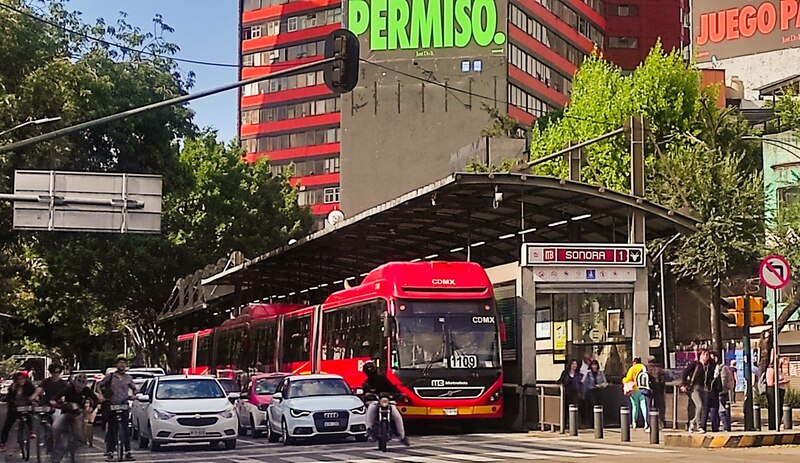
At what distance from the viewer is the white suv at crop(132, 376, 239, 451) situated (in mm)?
24547

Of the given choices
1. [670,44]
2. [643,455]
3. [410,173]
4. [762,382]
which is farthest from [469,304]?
[670,44]

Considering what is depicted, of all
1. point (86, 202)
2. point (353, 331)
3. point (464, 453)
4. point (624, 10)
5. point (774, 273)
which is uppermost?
point (624, 10)

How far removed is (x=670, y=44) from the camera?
10062 cm

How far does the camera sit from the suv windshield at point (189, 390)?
25734 millimetres

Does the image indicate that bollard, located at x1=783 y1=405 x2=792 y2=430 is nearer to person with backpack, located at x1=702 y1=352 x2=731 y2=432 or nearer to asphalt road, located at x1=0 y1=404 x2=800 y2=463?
person with backpack, located at x1=702 y1=352 x2=731 y2=432

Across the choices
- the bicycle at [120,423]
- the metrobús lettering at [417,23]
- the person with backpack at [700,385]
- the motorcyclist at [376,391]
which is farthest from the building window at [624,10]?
the bicycle at [120,423]

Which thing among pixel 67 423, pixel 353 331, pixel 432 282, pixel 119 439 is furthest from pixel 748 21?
pixel 67 423

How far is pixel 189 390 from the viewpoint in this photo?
26.0 meters

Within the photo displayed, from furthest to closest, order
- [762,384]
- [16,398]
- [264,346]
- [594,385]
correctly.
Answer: [264,346] → [762,384] → [594,385] → [16,398]

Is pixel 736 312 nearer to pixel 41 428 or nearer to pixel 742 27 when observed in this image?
pixel 41 428

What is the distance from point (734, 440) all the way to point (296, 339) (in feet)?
55.4

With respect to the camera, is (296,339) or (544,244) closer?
(544,244)

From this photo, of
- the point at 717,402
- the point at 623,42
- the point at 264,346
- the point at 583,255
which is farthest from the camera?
the point at 623,42

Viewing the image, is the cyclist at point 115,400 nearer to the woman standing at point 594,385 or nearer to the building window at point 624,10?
the woman standing at point 594,385
